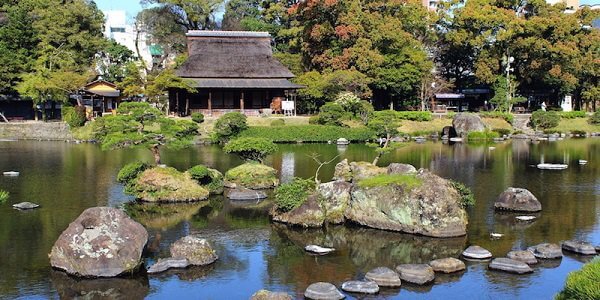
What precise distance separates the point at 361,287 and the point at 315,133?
110 ft

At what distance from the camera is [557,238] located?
761 inches

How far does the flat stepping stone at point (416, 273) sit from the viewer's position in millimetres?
15492

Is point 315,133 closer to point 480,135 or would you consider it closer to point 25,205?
point 480,135

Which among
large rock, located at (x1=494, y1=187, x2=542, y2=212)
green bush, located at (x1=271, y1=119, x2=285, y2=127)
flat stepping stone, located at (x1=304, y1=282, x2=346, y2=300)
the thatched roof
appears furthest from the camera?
the thatched roof

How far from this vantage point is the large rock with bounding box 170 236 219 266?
54.9ft

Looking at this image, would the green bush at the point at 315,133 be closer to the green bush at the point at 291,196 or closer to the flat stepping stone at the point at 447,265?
the green bush at the point at 291,196

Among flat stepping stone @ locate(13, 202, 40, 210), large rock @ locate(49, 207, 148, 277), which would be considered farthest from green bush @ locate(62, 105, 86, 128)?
large rock @ locate(49, 207, 148, 277)

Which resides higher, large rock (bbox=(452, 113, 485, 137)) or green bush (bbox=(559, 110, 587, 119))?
green bush (bbox=(559, 110, 587, 119))

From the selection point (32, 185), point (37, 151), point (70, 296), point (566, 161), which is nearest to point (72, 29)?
point (37, 151)

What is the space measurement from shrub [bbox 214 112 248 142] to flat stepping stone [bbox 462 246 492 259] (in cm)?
2986

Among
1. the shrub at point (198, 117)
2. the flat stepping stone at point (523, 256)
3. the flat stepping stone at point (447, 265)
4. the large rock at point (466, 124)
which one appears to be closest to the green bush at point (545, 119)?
the large rock at point (466, 124)

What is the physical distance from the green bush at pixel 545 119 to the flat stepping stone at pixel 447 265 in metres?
42.6

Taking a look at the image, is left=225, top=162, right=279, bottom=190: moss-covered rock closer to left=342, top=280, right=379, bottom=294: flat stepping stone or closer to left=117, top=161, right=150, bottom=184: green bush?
left=117, top=161, right=150, bottom=184: green bush

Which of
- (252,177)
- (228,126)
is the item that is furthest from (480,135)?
(252,177)
